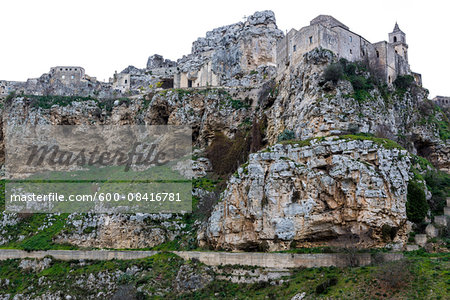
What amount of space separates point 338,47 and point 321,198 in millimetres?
19522

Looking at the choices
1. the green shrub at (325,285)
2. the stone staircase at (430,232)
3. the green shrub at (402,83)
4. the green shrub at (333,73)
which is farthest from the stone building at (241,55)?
the green shrub at (325,285)

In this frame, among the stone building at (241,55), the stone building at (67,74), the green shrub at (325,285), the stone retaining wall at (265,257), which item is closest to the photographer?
the green shrub at (325,285)

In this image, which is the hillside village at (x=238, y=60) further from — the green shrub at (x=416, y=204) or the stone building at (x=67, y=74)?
the green shrub at (x=416, y=204)

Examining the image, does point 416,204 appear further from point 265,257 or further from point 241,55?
point 241,55

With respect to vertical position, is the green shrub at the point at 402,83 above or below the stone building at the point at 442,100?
below

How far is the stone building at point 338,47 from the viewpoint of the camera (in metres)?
51.3

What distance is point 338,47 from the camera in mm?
52094

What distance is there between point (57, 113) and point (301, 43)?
34903 millimetres

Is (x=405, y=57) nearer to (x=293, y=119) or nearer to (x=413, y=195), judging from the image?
(x=293, y=119)

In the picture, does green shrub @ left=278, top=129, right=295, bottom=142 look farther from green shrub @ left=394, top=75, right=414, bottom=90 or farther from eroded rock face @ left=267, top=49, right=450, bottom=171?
green shrub @ left=394, top=75, right=414, bottom=90

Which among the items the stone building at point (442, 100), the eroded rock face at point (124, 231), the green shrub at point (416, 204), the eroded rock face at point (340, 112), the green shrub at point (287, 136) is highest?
the stone building at point (442, 100)

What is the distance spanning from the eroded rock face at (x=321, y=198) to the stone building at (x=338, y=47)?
1420 cm

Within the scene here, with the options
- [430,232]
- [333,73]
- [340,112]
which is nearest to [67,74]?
[333,73]

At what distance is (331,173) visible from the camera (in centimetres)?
4022
